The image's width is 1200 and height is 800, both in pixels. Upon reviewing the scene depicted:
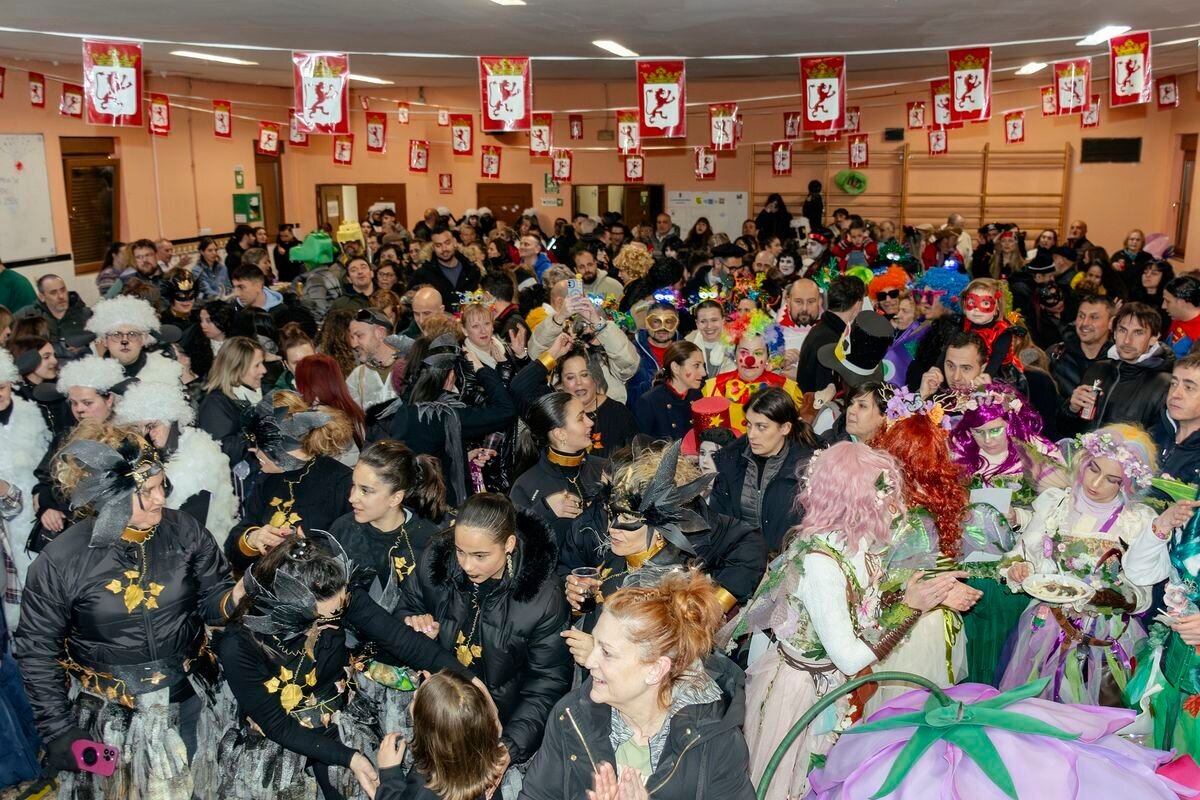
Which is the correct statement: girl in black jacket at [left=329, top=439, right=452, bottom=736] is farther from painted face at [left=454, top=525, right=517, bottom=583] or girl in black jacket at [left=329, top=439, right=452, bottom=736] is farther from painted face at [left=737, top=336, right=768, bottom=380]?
painted face at [left=737, top=336, right=768, bottom=380]

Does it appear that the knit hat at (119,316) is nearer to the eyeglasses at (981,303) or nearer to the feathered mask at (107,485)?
the feathered mask at (107,485)

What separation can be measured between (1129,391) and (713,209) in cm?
1529

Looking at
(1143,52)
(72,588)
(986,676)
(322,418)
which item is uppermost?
(1143,52)

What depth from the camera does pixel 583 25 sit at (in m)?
9.90

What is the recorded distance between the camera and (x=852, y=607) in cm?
310

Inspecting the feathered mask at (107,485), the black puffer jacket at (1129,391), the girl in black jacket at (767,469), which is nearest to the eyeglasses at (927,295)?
the black puffer jacket at (1129,391)

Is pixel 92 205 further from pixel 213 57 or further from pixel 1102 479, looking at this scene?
pixel 1102 479

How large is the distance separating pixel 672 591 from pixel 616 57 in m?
11.6

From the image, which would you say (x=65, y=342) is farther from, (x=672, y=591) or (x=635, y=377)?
(x=672, y=591)

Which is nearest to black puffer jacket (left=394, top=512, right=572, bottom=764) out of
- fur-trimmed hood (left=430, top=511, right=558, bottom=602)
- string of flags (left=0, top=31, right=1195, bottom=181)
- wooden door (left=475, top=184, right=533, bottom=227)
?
fur-trimmed hood (left=430, top=511, right=558, bottom=602)

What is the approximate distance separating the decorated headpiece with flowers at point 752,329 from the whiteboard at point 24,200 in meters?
→ 10.4

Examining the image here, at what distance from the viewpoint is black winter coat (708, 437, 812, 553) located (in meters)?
4.25

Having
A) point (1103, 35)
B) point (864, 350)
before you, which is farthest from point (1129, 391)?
point (1103, 35)

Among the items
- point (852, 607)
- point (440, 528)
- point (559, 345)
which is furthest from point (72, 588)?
point (559, 345)
